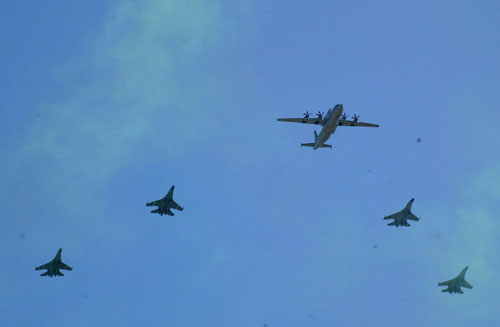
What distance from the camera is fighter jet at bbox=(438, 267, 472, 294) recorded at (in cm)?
12712

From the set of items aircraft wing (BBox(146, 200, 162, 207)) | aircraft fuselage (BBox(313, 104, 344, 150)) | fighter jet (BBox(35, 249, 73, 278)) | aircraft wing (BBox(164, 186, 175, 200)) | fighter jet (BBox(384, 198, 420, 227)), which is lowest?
fighter jet (BBox(35, 249, 73, 278))

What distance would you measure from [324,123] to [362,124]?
1371cm

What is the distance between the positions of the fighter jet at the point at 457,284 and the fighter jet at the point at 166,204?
179ft

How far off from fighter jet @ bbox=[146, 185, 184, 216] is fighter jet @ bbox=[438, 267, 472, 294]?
2146 inches

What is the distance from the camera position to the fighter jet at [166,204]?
404 ft

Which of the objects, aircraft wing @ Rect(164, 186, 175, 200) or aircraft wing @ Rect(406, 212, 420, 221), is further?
aircraft wing @ Rect(406, 212, 420, 221)

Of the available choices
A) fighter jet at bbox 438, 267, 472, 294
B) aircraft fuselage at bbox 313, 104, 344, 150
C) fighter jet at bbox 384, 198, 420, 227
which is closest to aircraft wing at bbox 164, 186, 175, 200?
aircraft fuselage at bbox 313, 104, 344, 150

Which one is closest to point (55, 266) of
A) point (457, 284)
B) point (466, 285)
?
point (457, 284)

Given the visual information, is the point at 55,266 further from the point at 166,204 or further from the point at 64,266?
the point at 166,204

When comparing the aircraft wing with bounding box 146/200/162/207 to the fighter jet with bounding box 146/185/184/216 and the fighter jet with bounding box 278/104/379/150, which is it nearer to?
the fighter jet with bounding box 146/185/184/216

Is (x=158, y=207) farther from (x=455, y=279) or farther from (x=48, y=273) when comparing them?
(x=455, y=279)

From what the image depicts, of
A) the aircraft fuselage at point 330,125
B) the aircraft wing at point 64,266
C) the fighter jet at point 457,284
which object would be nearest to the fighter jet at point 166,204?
the aircraft wing at point 64,266

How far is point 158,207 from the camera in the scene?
4889 inches

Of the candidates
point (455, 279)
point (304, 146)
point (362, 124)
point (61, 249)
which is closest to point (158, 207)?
point (61, 249)
